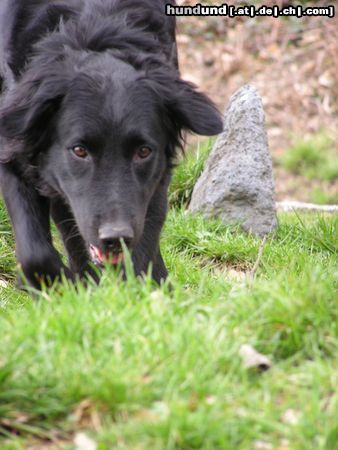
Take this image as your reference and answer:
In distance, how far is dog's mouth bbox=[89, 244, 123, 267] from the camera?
12.1 ft

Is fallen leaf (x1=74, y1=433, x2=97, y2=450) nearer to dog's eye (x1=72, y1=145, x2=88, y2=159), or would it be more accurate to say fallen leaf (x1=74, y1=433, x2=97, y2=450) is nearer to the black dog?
the black dog

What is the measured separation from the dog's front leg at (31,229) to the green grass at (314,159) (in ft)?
21.6

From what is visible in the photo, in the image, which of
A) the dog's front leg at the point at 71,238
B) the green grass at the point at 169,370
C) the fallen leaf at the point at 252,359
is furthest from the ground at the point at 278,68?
the fallen leaf at the point at 252,359

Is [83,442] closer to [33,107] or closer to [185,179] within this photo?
[33,107]

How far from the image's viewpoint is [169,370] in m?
2.78

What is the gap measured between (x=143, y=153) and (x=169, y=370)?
1493mm

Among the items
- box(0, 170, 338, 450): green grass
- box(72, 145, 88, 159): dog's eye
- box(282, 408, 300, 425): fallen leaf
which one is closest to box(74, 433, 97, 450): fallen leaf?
box(0, 170, 338, 450): green grass

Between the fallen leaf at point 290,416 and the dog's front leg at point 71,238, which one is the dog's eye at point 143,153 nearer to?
the dog's front leg at point 71,238

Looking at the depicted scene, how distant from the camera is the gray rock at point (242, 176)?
20.4 ft

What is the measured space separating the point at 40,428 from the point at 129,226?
3.93 ft

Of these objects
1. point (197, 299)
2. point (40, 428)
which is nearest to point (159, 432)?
point (40, 428)

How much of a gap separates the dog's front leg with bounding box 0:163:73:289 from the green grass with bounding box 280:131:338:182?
6.57 meters

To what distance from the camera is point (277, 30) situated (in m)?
12.3

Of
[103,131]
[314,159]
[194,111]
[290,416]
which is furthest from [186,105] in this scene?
[314,159]
